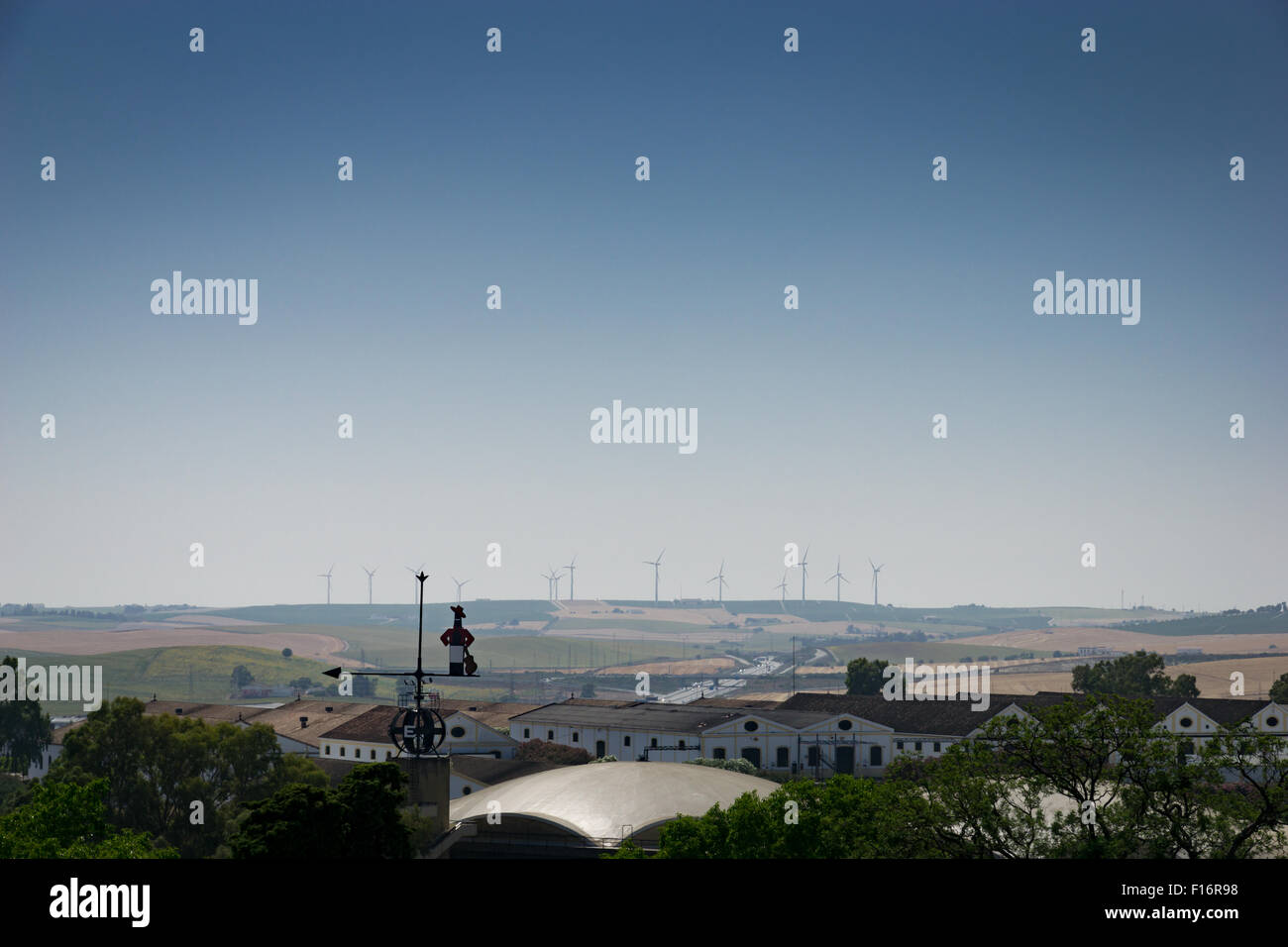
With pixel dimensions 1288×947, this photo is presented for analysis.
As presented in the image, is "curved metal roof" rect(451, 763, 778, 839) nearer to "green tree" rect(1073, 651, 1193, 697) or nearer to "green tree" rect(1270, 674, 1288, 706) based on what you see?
"green tree" rect(1073, 651, 1193, 697)

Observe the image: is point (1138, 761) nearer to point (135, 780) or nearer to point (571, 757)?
point (135, 780)

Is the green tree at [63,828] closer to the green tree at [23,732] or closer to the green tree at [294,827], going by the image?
the green tree at [294,827]

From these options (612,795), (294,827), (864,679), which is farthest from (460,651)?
(864,679)

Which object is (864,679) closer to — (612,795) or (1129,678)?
(1129,678)

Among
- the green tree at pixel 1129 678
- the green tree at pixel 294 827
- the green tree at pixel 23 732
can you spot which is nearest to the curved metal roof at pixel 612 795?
the green tree at pixel 294 827

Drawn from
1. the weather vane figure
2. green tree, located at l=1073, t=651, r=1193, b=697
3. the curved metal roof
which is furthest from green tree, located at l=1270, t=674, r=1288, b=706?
the weather vane figure

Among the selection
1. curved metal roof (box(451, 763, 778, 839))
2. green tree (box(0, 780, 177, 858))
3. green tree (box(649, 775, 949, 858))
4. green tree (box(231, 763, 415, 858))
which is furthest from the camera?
curved metal roof (box(451, 763, 778, 839))
